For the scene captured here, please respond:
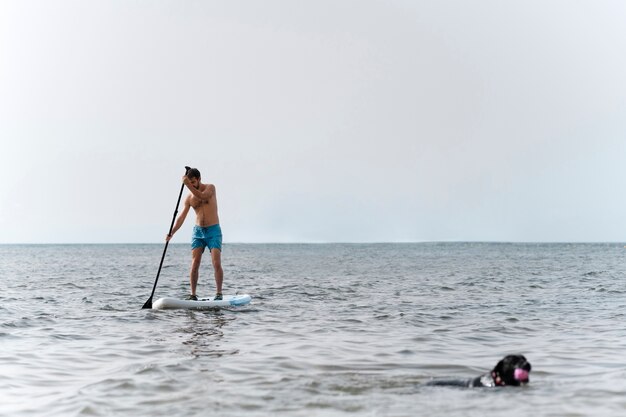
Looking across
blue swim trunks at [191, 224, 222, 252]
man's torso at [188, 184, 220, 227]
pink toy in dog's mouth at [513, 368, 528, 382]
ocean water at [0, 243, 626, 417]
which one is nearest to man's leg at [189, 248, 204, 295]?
blue swim trunks at [191, 224, 222, 252]

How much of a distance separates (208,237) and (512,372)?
359 inches

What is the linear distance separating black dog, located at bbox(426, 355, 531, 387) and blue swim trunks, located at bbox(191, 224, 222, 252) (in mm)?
8620

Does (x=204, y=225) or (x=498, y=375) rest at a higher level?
(x=204, y=225)

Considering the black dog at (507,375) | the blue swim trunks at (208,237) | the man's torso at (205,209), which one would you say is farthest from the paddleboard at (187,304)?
the black dog at (507,375)

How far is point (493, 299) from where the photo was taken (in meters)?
19.4

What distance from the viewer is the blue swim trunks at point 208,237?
616 inches

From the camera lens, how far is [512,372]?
7.71 metres

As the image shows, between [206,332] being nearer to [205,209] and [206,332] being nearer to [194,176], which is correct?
[205,209]

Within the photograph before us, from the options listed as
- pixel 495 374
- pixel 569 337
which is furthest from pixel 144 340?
pixel 569 337

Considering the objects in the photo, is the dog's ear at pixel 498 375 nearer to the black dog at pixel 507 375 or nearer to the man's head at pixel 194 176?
the black dog at pixel 507 375

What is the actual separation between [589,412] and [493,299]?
1273 centimetres

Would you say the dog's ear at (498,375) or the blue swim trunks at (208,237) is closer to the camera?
the dog's ear at (498,375)

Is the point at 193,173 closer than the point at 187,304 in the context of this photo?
Yes

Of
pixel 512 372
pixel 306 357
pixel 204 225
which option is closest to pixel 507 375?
pixel 512 372
